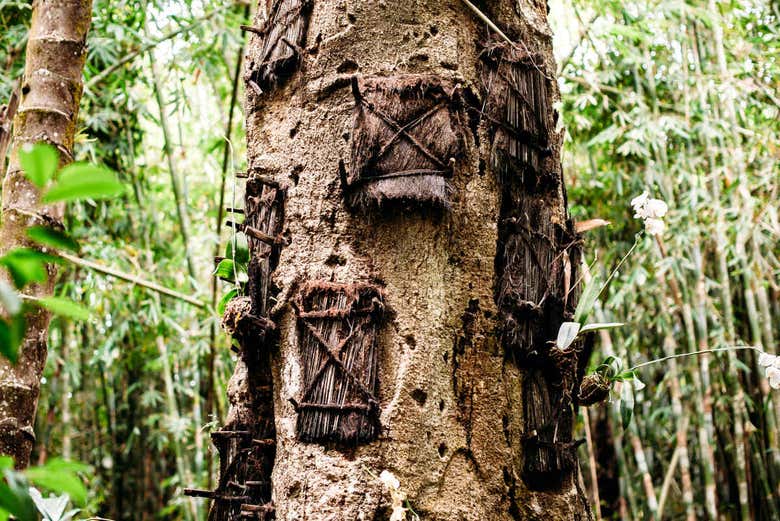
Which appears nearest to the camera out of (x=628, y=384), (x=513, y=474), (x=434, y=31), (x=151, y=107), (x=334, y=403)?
(x=334, y=403)

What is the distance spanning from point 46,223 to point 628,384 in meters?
1.39

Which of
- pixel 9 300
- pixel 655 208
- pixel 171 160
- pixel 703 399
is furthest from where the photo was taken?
pixel 171 160

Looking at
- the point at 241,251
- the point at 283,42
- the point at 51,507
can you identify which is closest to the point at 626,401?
the point at 241,251

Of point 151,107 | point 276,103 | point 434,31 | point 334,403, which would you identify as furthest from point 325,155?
point 151,107

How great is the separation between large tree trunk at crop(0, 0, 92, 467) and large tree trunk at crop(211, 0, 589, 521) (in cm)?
40

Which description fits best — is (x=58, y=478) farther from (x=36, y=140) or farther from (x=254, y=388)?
(x=36, y=140)

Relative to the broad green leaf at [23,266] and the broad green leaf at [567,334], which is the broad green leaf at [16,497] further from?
the broad green leaf at [567,334]

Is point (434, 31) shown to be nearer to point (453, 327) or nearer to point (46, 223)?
point (453, 327)

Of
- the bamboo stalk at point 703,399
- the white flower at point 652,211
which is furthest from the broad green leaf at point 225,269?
the bamboo stalk at point 703,399

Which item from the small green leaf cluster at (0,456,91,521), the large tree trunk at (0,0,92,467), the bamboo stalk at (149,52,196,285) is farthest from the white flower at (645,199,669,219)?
the bamboo stalk at (149,52,196,285)

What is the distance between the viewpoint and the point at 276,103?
6.01 ft

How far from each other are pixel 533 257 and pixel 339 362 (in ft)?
1.64

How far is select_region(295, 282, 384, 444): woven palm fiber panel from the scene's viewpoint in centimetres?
149

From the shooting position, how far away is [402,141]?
156cm
